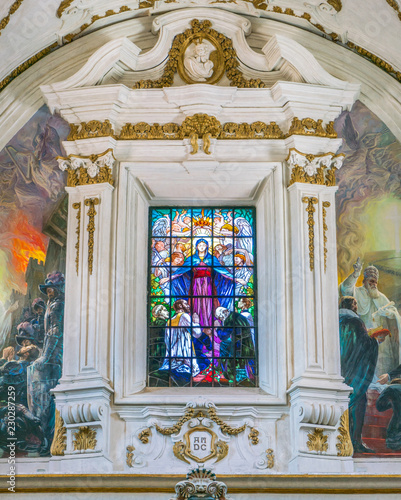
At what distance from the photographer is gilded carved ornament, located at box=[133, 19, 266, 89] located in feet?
45.0

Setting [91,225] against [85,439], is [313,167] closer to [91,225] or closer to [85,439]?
[91,225]

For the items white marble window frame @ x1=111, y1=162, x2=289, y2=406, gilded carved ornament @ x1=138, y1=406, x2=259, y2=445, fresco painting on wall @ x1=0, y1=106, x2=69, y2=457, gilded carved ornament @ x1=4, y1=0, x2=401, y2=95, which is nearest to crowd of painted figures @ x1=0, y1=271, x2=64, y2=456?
fresco painting on wall @ x1=0, y1=106, x2=69, y2=457

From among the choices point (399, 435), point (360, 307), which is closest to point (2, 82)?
point (360, 307)

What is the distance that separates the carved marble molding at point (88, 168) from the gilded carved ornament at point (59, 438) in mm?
2819

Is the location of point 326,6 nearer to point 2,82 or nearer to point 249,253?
point 249,253

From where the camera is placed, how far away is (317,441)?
12.1m

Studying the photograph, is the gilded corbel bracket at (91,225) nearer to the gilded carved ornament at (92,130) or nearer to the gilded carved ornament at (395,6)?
the gilded carved ornament at (92,130)

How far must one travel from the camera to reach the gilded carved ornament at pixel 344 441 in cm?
1213

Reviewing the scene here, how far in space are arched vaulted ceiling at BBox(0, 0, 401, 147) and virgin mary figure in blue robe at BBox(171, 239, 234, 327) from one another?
2861 millimetres

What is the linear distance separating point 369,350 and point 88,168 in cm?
403

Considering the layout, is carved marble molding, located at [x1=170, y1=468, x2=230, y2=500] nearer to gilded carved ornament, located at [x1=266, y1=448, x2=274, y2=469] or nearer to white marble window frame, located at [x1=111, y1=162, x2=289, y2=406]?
gilded carved ornament, located at [x1=266, y1=448, x2=274, y2=469]

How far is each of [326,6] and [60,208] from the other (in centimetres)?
415

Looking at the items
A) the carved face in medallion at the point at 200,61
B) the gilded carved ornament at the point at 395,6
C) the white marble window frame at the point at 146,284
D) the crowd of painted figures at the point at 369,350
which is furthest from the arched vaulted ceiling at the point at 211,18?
the crowd of painted figures at the point at 369,350

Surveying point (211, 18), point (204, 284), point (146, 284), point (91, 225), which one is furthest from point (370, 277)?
point (211, 18)
